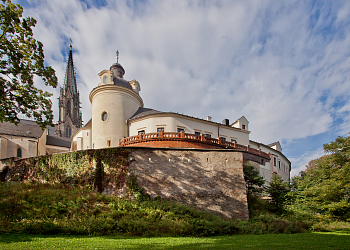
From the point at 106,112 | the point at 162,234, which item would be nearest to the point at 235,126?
the point at 106,112

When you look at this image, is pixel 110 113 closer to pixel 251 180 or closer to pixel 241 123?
pixel 251 180

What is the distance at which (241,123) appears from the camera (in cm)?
3447

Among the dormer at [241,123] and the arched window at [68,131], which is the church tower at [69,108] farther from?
the dormer at [241,123]

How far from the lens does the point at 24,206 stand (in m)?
13.2

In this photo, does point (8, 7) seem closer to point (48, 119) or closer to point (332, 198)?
point (48, 119)

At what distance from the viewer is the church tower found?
82.1m

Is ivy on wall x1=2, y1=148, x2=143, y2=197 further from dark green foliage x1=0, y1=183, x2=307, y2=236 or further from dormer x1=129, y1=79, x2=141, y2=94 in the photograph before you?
dormer x1=129, y1=79, x2=141, y2=94

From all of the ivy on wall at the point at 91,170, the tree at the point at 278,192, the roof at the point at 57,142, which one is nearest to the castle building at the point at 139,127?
the tree at the point at 278,192

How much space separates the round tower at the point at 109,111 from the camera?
2875cm

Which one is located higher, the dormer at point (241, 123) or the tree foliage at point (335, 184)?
the dormer at point (241, 123)

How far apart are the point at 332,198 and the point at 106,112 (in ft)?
84.9

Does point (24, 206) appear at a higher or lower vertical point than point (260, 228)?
higher

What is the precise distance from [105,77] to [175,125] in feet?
38.9

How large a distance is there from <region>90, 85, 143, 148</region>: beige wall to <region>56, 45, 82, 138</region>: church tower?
57282 mm
